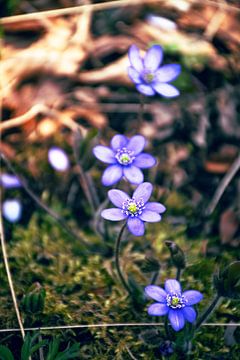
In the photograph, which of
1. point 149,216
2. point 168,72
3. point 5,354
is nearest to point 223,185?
point 168,72

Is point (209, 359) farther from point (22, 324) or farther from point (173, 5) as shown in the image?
point (173, 5)

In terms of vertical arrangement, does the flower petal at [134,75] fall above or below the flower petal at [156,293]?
above

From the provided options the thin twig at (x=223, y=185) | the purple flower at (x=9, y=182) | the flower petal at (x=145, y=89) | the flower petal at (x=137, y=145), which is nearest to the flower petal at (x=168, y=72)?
the flower petal at (x=145, y=89)

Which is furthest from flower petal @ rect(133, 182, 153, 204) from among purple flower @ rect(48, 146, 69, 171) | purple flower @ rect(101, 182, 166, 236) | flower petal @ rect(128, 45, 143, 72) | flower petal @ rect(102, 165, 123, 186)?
purple flower @ rect(48, 146, 69, 171)

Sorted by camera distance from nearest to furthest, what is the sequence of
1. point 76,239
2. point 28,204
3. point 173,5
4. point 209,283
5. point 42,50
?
point 209,283 → point 76,239 → point 28,204 → point 42,50 → point 173,5

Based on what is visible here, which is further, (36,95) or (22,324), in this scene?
(36,95)

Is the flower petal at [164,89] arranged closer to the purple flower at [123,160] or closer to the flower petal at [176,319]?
the purple flower at [123,160]

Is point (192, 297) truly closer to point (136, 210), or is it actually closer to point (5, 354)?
point (136, 210)

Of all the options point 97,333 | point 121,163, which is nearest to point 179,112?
point 121,163
